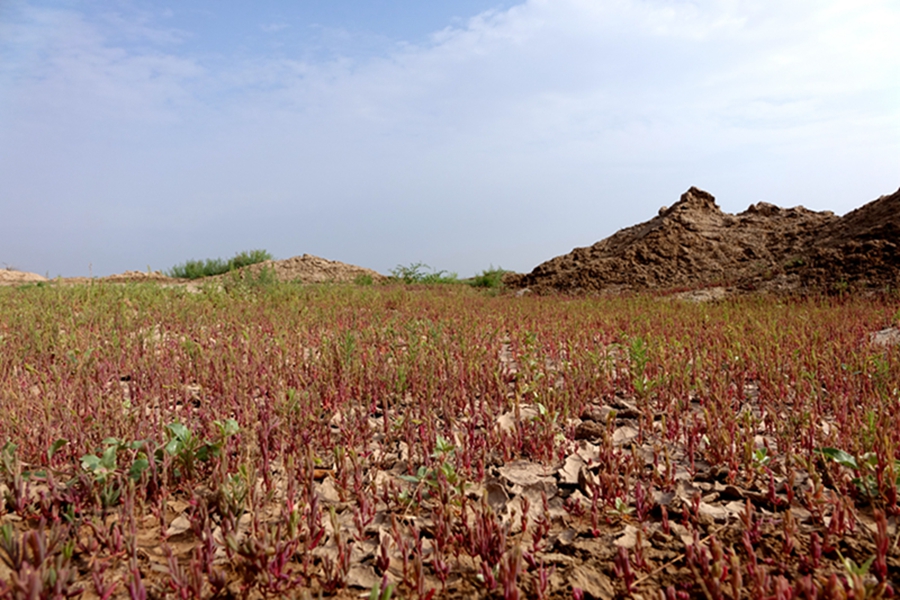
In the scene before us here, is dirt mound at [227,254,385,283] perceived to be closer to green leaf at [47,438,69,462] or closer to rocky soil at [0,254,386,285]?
rocky soil at [0,254,386,285]

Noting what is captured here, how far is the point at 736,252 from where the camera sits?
1758 centimetres

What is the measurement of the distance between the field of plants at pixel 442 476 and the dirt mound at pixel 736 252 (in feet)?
27.8

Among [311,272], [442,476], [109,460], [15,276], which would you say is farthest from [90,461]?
[15,276]

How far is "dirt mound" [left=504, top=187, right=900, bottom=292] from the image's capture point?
496 inches

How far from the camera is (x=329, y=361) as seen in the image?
448 cm

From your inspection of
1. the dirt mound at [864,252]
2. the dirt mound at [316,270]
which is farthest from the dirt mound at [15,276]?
the dirt mound at [864,252]

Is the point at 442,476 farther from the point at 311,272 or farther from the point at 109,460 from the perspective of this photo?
the point at 311,272

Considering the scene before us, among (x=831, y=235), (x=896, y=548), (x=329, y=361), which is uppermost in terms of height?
(x=831, y=235)

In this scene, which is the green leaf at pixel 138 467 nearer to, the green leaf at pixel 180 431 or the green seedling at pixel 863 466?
the green leaf at pixel 180 431

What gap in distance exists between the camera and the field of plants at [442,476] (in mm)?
1994

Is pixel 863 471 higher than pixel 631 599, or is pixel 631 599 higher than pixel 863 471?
pixel 863 471

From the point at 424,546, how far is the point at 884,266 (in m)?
13.6

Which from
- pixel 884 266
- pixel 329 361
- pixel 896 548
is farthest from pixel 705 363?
pixel 884 266

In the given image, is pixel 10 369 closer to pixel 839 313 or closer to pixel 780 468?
pixel 780 468
